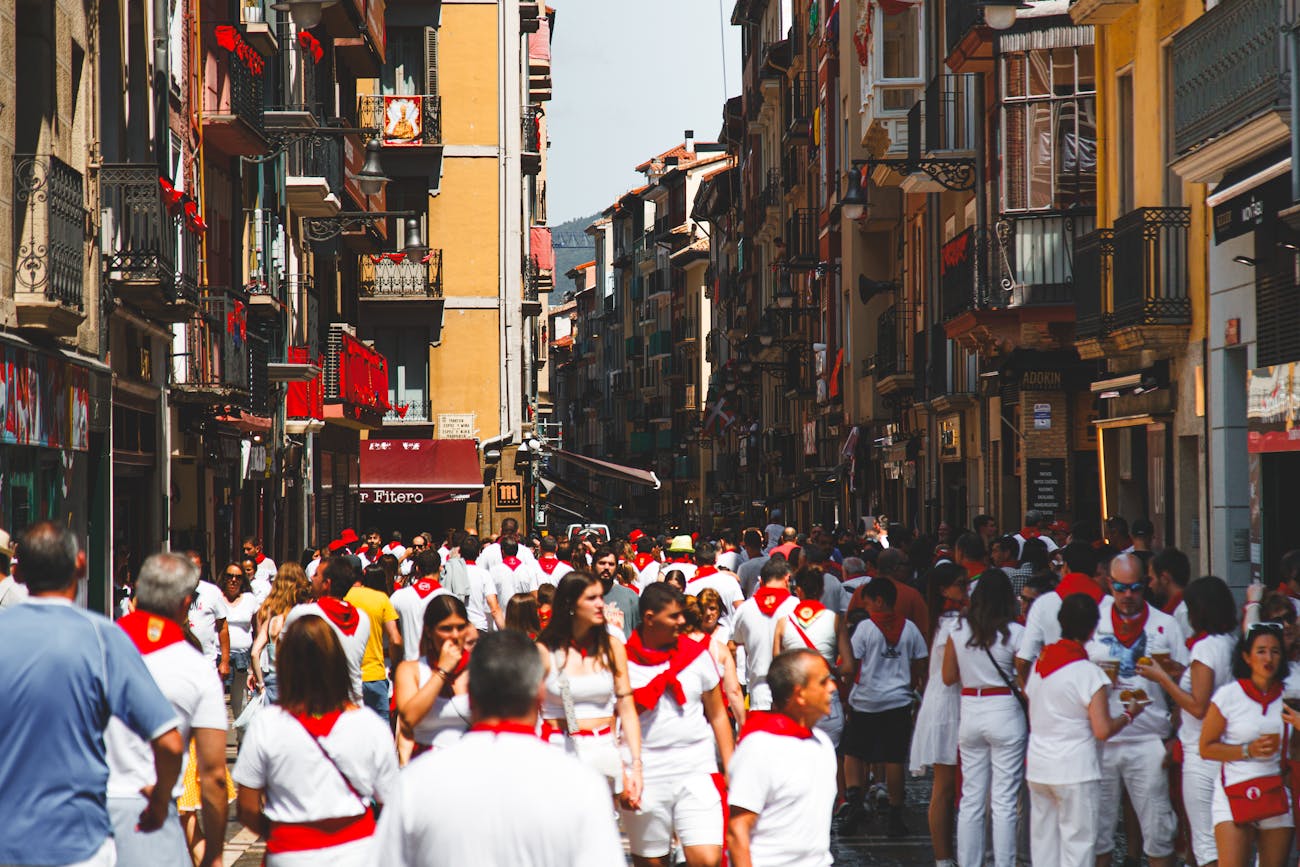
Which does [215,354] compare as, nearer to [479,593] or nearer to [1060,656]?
[479,593]

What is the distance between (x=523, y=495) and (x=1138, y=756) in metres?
42.8

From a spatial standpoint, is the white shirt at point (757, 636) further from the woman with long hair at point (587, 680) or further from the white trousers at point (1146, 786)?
the woman with long hair at point (587, 680)

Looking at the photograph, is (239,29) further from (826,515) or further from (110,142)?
(826,515)

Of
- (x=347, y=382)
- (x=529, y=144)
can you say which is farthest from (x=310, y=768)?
(x=529, y=144)

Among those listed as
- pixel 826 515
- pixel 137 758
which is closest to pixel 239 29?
pixel 137 758

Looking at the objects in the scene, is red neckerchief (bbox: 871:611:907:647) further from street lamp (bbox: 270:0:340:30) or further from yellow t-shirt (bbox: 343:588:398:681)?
street lamp (bbox: 270:0:340:30)

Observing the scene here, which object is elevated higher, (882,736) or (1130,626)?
(1130,626)

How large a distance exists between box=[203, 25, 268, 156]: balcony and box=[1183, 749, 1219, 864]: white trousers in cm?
1892

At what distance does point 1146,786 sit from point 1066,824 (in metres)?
0.90

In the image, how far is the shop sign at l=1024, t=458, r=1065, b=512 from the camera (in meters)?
25.8

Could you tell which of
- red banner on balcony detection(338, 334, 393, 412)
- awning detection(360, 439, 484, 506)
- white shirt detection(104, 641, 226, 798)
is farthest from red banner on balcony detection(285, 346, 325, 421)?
white shirt detection(104, 641, 226, 798)

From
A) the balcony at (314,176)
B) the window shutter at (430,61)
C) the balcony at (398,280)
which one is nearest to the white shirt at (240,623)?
the balcony at (314,176)

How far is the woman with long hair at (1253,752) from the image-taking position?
8.97 m

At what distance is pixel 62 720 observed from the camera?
241 inches
